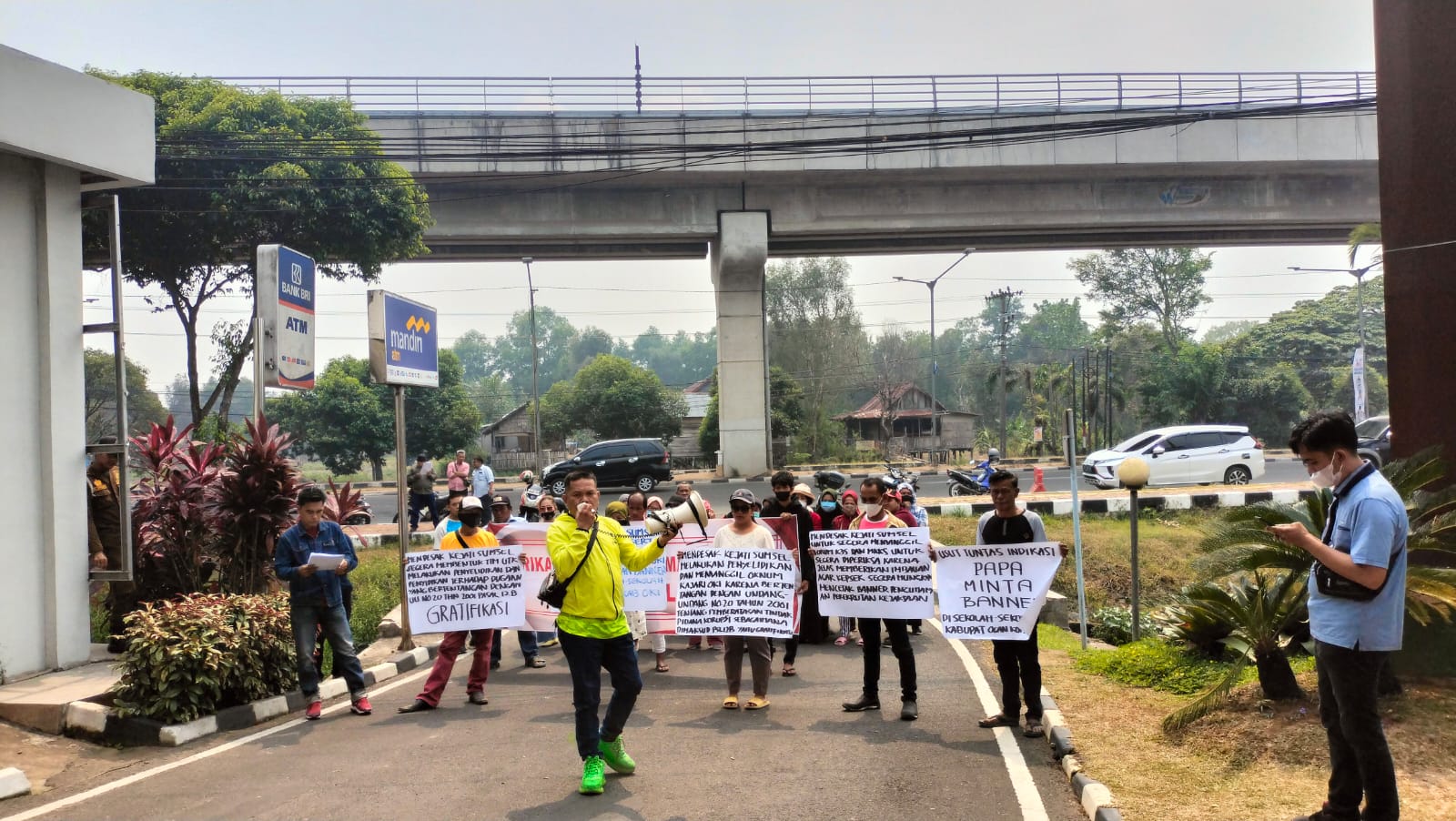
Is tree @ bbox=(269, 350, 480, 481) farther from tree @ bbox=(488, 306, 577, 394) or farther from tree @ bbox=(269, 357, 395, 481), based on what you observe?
tree @ bbox=(488, 306, 577, 394)

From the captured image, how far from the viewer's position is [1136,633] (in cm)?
1148

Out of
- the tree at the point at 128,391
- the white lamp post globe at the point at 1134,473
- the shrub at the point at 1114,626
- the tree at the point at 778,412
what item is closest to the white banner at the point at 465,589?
the white lamp post globe at the point at 1134,473

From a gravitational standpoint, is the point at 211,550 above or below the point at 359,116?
below

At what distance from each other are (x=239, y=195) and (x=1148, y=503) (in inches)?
833

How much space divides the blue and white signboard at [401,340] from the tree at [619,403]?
43.3 m

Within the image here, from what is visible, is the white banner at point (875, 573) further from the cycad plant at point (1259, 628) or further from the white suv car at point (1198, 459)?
the white suv car at point (1198, 459)

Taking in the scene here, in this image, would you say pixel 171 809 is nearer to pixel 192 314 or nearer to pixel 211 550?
pixel 211 550

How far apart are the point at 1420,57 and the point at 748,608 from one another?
6458 mm

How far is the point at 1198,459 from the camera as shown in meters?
28.9

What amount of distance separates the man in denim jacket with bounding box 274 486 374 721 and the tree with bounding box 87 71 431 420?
15110mm

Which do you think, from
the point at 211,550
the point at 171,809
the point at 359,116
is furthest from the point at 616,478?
the point at 171,809

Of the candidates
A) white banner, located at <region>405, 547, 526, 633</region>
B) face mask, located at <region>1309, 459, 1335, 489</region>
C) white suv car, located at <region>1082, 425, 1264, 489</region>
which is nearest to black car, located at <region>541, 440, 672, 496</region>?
white suv car, located at <region>1082, 425, 1264, 489</region>

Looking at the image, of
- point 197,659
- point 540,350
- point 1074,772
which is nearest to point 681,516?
point 1074,772

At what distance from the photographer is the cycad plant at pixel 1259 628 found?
6.83 metres
